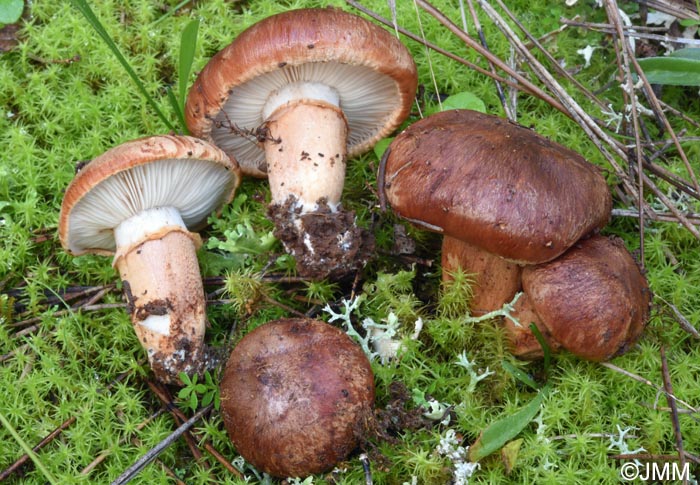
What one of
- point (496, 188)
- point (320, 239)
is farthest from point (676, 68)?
point (320, 239)

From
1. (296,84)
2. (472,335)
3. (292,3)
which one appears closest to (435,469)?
(472,335)

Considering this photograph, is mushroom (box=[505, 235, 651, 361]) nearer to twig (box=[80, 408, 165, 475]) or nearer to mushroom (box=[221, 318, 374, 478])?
mushroom (box=[221, 318, 374, 478])

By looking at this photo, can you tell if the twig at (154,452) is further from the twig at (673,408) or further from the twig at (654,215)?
the twig at (654,215)

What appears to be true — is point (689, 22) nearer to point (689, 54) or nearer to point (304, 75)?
point (689, 54)

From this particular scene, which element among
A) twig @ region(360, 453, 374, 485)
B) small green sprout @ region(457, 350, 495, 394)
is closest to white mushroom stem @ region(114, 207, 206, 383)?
twig @ region(360, 453, 374, 485)

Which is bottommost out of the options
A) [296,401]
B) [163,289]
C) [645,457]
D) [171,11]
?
[645,457]

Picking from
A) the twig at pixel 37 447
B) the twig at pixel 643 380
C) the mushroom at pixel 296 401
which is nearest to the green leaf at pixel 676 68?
the twig at pixel 643 380
